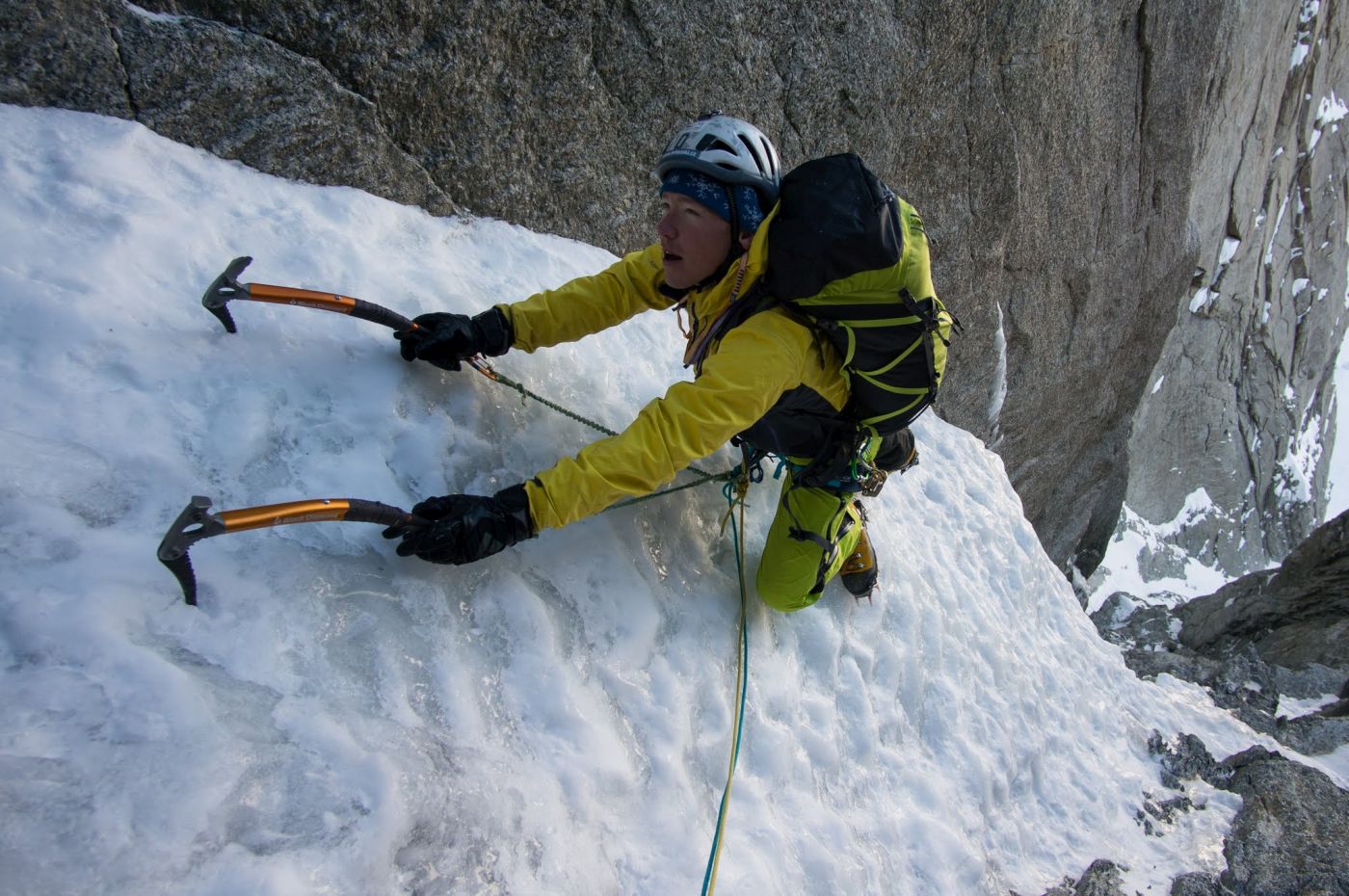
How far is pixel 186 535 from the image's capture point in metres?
2.16

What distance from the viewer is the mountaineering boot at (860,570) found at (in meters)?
4.62

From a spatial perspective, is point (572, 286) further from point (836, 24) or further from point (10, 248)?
point (836, 24)

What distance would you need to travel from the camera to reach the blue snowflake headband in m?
3.44

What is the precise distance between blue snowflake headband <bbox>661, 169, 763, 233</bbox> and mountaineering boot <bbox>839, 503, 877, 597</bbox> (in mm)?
1953

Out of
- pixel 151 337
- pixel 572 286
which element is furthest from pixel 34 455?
pixel 572 286

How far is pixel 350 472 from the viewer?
2.95m

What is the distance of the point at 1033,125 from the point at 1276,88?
14373 mm

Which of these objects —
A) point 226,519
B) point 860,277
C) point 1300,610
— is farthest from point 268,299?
point 1300,610

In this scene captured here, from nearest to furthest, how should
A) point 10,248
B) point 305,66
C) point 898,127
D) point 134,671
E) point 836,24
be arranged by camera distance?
point 134,671
point 10,248
point 305,66
point 836,24
point 898,127

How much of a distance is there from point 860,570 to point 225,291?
343 cm

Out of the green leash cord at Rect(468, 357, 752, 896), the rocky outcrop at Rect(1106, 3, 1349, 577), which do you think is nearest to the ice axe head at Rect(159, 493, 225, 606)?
the green leash cord at Rect(468, 357, 752, 896)

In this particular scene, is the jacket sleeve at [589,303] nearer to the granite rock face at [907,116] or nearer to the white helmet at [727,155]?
the white helmet at [727,155]

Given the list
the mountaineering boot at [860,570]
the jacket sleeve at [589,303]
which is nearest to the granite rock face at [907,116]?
the jacket sleeve at [589,303]

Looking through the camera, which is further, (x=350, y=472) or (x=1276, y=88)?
(x=1276, y=88)
